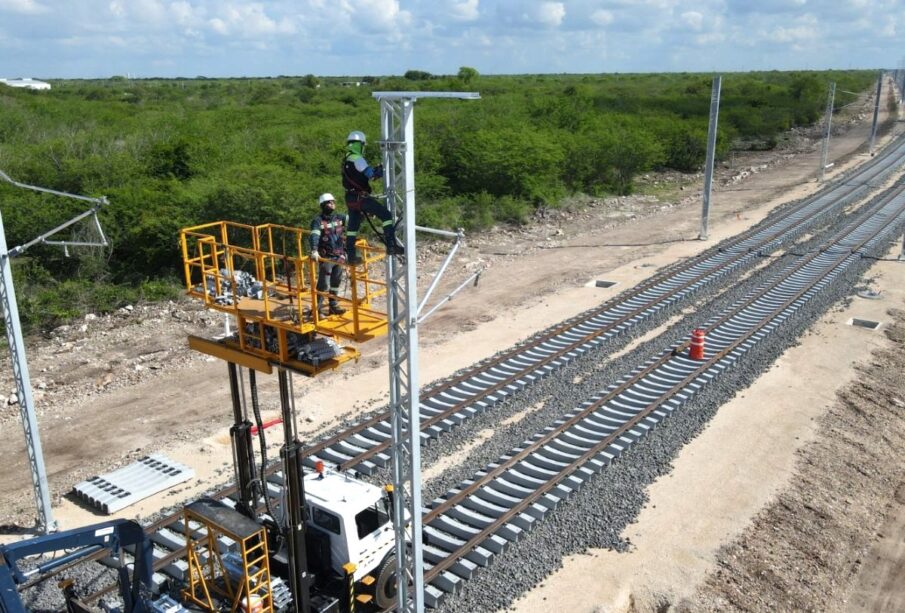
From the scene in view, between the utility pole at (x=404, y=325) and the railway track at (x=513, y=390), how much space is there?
248cm

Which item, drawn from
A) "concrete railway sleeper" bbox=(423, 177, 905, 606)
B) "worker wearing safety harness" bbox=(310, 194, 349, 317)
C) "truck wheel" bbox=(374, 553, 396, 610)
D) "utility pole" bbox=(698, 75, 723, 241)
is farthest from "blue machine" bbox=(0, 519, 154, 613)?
"utility pole" bbox=(698, 75, 723, 241)

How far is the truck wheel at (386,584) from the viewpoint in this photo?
9516 millimetres

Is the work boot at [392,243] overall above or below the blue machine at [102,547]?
above

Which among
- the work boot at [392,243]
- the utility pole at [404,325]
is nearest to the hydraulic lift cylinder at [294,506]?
the utility pole at [404,325]

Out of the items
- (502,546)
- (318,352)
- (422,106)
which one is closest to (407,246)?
(318,352)

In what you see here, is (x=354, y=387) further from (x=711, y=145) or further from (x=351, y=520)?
(x=711, y=145)

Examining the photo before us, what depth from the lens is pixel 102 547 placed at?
849 cm

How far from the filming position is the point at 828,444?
47.0 feet

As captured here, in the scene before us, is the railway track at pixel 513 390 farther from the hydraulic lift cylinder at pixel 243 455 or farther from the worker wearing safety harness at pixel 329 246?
the worker wearing safety harness at pixel 329 246

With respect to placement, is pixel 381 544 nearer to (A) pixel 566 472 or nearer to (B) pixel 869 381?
(A) pixel 566 472

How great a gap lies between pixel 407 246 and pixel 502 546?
6.04m

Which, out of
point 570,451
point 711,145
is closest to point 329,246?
point 570,451

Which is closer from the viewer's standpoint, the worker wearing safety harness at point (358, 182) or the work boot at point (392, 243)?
the work boot at point (392, 243)

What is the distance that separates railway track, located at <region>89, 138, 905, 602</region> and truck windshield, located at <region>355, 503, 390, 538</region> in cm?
126
